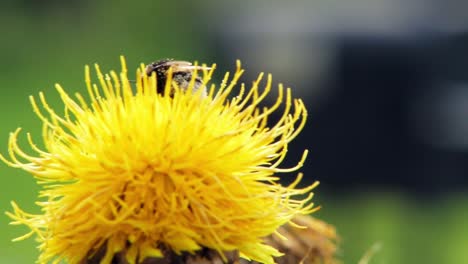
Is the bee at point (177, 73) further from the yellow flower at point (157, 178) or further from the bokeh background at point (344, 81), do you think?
the bokeh background at point (344, 81)

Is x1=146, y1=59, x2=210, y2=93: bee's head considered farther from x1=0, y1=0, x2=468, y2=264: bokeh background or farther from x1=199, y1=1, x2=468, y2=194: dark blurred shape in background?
x1=199, y1=1, x2=468, y2=194: dark blurred shape in background

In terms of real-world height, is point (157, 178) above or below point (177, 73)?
below

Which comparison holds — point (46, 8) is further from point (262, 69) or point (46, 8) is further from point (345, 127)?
point (345, 127)

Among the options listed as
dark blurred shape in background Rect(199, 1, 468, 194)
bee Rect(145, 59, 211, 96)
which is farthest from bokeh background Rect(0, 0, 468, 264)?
bee Rect(145, 59, 211, 96)

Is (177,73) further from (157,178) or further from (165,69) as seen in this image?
(157,178)

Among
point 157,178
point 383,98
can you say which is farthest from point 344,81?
point 157,178
